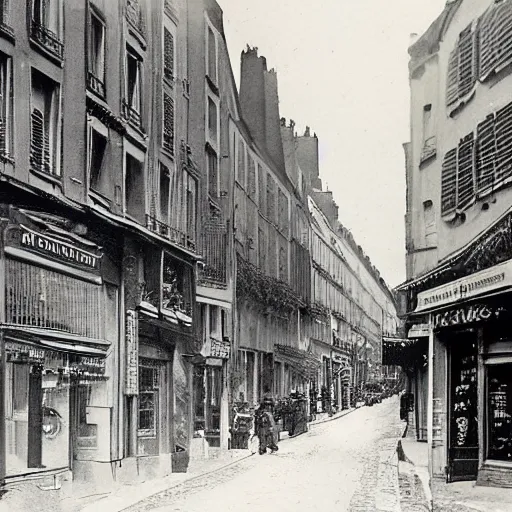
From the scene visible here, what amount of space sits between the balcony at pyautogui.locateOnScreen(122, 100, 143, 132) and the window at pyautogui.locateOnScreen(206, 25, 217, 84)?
599mm

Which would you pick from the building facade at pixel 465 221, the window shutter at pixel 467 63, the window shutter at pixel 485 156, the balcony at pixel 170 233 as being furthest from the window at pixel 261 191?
the window shutter at pixel 485 156

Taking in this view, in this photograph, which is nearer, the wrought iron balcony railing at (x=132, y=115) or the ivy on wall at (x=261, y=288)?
the wrought iron balcony railing at (x=132, y=115)

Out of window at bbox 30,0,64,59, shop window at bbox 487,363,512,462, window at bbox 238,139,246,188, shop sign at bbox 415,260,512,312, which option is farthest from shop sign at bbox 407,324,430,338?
window at bbox 30,0,64,59

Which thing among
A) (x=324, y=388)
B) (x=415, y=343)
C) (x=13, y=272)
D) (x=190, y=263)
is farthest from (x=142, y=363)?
(x=415, y=343)

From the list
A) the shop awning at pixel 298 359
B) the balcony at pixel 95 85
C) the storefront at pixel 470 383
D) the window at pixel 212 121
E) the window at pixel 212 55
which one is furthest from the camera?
the storefront at pixel 470 383

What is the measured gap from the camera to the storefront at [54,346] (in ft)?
14.0

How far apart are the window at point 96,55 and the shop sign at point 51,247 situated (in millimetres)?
772

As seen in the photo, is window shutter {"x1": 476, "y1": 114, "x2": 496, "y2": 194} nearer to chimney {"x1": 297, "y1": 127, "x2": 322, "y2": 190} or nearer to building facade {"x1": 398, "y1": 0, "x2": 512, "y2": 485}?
building facade {"x1": 398, "y1": 0, "x2": 512, "y2": 485}

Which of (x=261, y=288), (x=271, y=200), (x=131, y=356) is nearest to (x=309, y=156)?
(x=271, y=200)

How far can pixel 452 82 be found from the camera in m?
6.46

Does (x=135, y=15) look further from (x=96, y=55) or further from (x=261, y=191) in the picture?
(x=261, y=191)

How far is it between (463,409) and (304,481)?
2612 mm

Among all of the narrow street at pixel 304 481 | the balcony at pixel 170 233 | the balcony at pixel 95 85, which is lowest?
the narrow street at pixel 304 481

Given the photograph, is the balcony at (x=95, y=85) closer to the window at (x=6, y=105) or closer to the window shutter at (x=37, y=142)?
the window shutter at (x=37, y=142)
